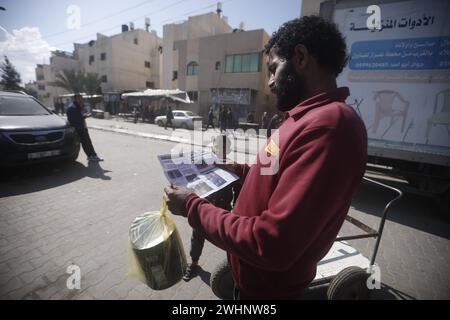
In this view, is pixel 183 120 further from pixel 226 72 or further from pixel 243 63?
pixel 243 63

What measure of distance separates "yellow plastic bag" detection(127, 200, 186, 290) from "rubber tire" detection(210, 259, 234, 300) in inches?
26.3

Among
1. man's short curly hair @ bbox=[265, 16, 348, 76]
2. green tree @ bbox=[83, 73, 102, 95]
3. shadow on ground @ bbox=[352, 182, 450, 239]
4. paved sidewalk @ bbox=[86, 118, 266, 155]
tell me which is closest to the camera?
man's short curly hair @ bbox=[265, 16, 348, 76]

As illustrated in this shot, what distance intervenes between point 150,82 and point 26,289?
4544cm

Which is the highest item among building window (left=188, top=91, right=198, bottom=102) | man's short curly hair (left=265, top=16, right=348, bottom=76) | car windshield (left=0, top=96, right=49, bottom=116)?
building window (left=188, top=91, right=198, bottom=102)

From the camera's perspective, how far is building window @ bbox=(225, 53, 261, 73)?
23.0m

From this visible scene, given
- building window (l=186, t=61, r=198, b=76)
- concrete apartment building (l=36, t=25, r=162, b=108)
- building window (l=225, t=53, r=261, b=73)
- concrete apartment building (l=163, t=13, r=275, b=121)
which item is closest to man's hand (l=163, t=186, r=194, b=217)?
concrete apartment building (l=163, t=13, r=275, b=121)

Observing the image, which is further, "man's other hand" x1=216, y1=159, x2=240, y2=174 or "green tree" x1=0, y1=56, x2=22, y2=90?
"green tree" x1=0, y1=56, x2=22, y2=90

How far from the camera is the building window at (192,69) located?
90.4 ft

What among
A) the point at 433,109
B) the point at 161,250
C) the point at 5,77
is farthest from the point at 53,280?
the point at 5,77

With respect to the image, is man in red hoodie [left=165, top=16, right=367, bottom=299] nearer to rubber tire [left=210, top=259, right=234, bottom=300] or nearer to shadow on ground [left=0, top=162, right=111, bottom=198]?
rubber tire [left=210, top=259, right=234, bottom=300]

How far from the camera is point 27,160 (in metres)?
4.93

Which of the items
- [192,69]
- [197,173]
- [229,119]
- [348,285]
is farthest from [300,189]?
[192,69]

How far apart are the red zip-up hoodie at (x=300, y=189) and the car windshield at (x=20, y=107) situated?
6704 millimetres

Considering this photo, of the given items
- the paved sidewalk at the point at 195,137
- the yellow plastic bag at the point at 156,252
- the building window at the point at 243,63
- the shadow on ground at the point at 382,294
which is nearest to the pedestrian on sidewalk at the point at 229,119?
the paved sidewalk at the point at 195,137
